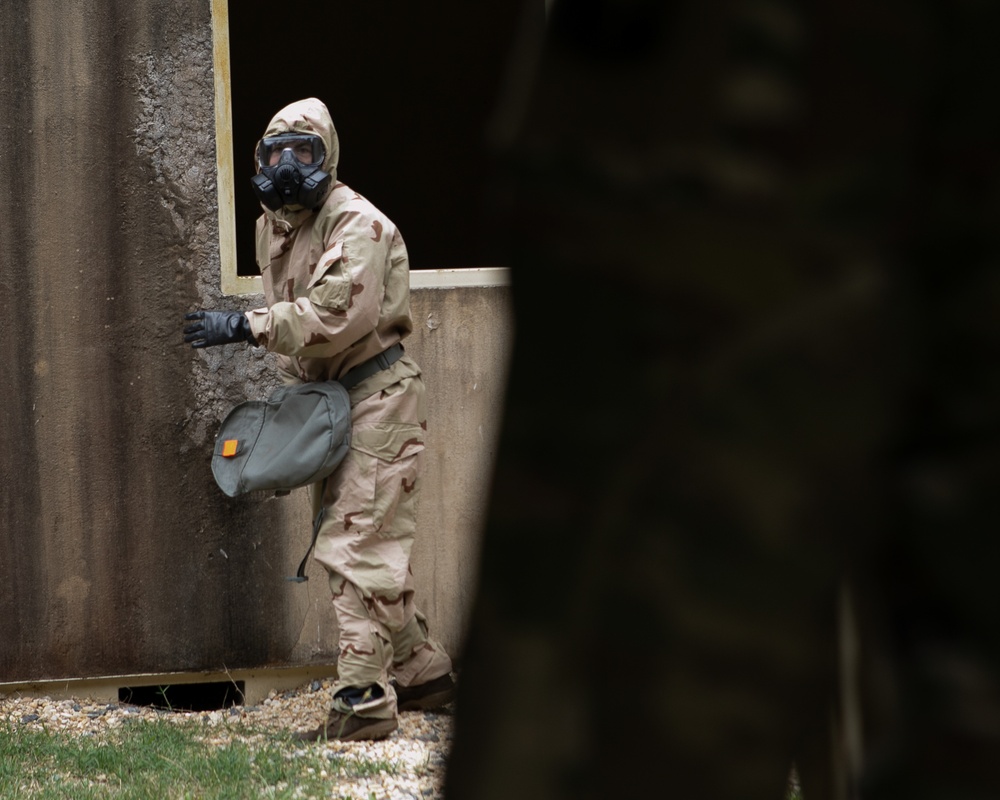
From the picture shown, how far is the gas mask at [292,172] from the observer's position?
4203 millimetres

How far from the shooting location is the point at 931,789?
0.84 meters

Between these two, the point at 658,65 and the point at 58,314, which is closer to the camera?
the point at 658,65

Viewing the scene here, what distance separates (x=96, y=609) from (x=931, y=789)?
458 centimetres

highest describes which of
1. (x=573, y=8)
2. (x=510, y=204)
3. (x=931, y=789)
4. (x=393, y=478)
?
(x=573, y=8)

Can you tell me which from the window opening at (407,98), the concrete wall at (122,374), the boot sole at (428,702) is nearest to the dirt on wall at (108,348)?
the concrete wall at (122,374)

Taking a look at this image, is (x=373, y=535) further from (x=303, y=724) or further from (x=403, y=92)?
(x=403, y=92)

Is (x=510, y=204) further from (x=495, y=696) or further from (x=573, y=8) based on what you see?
(x=495, y=696)

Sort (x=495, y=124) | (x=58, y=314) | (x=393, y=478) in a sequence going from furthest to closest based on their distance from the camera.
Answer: (x=58, y=314) → (x=393, y=478) → (x=495, y=124)

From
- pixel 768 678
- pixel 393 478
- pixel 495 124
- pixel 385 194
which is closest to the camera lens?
pixel 768 678

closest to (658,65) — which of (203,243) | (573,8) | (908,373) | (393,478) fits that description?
(573,8)

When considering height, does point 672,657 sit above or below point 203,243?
below

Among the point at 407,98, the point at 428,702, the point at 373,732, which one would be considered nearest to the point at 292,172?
the point at 373,732

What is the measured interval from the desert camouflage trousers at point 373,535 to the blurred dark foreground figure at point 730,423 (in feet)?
11.2

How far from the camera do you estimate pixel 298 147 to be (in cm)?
430
